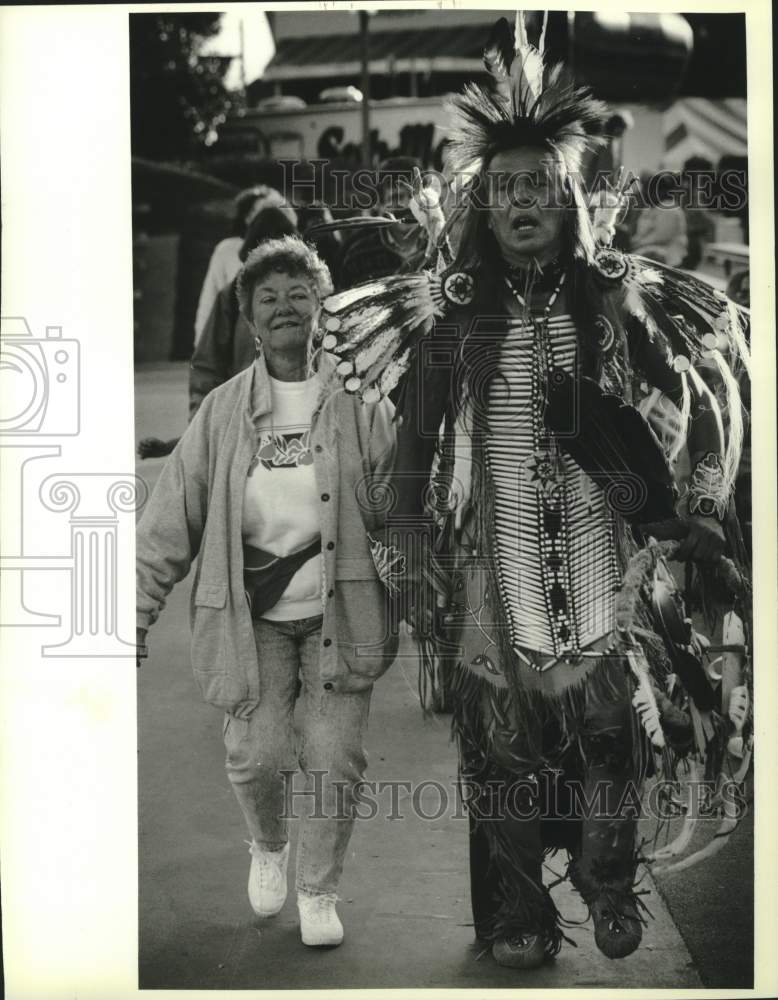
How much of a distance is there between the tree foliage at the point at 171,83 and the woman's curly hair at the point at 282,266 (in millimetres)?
351

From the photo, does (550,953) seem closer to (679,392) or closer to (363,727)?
(363,727)

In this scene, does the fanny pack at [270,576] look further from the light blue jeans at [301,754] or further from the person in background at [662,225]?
the person in background at [662,225]

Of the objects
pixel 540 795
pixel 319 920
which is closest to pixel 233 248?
pixel 540 795

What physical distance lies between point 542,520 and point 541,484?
103mm

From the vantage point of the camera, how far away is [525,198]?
394cm

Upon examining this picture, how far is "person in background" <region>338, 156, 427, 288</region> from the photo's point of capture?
3.94 m

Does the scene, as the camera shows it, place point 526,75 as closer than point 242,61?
Yes

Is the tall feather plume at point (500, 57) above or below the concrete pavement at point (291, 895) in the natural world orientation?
above

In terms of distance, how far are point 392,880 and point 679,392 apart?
1.62 metres

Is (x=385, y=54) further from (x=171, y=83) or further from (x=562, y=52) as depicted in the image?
(x=171, y=83)

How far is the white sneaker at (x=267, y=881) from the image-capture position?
13.0 feet

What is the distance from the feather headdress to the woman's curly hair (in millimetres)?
476

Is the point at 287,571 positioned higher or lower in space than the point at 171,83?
lower

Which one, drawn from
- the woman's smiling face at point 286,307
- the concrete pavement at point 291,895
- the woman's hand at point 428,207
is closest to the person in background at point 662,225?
the woman's hand at point 428,207
